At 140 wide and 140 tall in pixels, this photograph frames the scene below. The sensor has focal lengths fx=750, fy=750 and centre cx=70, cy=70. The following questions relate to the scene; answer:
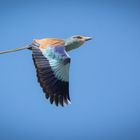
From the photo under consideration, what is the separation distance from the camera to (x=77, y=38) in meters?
7.61

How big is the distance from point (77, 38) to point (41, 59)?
67 cm

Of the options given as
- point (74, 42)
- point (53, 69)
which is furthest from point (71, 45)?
point (53, 69)

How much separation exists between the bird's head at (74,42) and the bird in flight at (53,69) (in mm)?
131

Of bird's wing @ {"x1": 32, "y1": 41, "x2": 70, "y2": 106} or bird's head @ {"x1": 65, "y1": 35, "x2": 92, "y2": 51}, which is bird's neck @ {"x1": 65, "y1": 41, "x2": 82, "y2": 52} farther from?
bird's wing @ {"x1": 32, "y1": 41, "x2": 70, "y2": 106}

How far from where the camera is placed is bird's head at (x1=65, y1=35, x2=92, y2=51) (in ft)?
24.6

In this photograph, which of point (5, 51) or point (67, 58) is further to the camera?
point (5, 51)

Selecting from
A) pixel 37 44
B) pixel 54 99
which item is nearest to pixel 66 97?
pixel 54 99

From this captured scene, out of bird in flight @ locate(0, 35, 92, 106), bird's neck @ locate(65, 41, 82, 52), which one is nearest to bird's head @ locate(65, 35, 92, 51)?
bird's neck @ locate(65, 41, 82, 52)

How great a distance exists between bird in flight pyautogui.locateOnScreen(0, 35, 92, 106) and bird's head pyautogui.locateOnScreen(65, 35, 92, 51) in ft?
0.43

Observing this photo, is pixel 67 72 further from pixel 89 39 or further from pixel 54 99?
pixel 89 39

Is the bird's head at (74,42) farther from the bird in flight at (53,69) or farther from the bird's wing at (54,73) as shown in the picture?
the bird's wing at (54,73)

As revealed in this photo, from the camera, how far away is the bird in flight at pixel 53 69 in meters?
6.96

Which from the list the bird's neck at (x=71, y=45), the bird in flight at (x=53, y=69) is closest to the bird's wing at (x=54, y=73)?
the bird in flight at (x=53, y=69)

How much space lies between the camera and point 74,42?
7551mm
